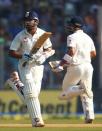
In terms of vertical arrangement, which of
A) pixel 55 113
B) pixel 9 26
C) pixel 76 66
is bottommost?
pixel 55 113

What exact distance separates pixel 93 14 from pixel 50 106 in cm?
384

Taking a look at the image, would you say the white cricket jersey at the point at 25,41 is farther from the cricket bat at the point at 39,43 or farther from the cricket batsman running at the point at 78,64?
the cricket batsman running at the point at 78,64

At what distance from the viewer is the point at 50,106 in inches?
673

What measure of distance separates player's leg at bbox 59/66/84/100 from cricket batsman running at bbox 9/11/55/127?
120 cm

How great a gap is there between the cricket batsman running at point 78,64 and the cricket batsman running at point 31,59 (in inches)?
38.1

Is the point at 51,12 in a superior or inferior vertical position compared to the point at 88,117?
superior

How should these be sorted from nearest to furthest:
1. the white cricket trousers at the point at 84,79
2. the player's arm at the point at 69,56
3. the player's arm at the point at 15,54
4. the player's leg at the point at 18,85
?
the player's arm at the point at 15,54, the player's leg at the point at 18,85, the player's arm at the point at 69,56, the white cricket trousers at the point at 84,79

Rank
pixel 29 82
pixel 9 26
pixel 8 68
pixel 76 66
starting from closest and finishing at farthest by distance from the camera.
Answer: pixel 29 82
pixel 76 66
pixel 8 68
pixel 9 26

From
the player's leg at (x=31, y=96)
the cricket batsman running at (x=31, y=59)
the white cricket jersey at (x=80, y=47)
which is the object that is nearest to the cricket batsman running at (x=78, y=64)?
the white cricket jersey at (x=80, y=47)

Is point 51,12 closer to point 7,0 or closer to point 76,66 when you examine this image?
point 7,0

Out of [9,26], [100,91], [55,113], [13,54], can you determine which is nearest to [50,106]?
[55,113]

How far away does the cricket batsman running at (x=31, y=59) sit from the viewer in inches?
453

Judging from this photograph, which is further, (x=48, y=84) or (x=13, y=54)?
(x=48, y=84)

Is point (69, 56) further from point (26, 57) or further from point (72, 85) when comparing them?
point (26, 57)
